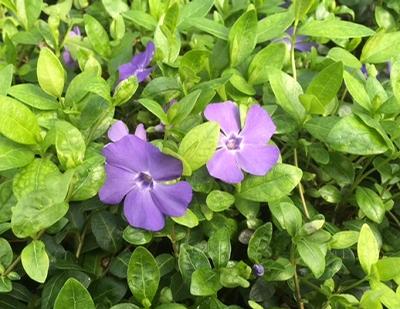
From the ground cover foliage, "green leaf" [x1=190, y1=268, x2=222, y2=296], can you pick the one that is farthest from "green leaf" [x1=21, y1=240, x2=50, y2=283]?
"green leaf" [x1=190, y1=268, x2=222, y2=296]

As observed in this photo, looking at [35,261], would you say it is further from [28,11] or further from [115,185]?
[28,11]

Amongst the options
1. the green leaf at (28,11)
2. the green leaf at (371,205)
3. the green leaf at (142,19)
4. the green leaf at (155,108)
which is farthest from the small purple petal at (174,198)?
the green leaf at (28,11)

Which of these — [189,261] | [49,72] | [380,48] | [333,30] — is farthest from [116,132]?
[380,48]

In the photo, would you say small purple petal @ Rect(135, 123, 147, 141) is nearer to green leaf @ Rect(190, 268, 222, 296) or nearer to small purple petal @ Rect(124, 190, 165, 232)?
small purple petal @ Rect(124, 190, 165, 232)

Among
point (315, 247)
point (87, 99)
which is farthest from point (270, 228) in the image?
point (87, 99)

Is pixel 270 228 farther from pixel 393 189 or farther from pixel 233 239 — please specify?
pixel 393 189
